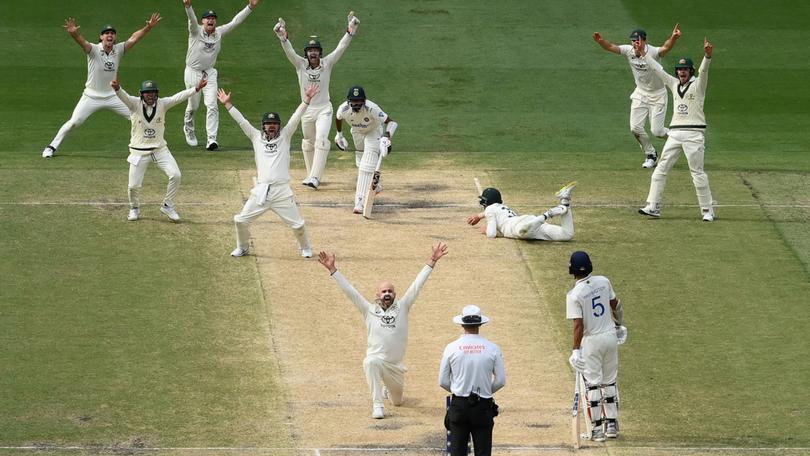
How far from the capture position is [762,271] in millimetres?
24812

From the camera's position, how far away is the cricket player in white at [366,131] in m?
27.0

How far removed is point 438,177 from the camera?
96.3 ft

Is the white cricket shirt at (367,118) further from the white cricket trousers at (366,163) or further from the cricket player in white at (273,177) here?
the cricket player in white at (273,177)

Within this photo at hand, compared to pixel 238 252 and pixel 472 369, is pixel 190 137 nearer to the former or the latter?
pixel 238 252

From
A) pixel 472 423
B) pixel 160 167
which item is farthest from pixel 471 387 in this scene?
pixel 160 167

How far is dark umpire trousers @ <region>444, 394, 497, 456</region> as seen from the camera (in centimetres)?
1700

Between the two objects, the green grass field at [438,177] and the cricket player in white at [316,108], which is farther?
the cricket player in white at [316,108]

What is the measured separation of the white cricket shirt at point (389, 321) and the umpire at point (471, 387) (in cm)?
208

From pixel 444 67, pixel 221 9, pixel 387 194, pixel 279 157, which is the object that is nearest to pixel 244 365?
pixel 279 157

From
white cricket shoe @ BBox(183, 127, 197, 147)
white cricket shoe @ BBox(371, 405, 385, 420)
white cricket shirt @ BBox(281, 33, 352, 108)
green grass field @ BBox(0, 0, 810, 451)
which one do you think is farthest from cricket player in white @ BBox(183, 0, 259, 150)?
white cricket shoe @ BBox(371, 405, 385, 420)

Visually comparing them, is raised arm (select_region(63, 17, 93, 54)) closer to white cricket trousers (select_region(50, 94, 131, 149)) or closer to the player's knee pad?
white cricket trousers (select_region(50, 94, 131, 149))

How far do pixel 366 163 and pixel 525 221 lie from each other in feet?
10.6

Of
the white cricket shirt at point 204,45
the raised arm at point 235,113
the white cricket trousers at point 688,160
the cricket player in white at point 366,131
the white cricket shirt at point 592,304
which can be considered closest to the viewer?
the white cricket shirt at point 592,304

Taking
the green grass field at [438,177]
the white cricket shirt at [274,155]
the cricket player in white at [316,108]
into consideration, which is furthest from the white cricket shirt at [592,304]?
the cricket player in white at [316,108]
